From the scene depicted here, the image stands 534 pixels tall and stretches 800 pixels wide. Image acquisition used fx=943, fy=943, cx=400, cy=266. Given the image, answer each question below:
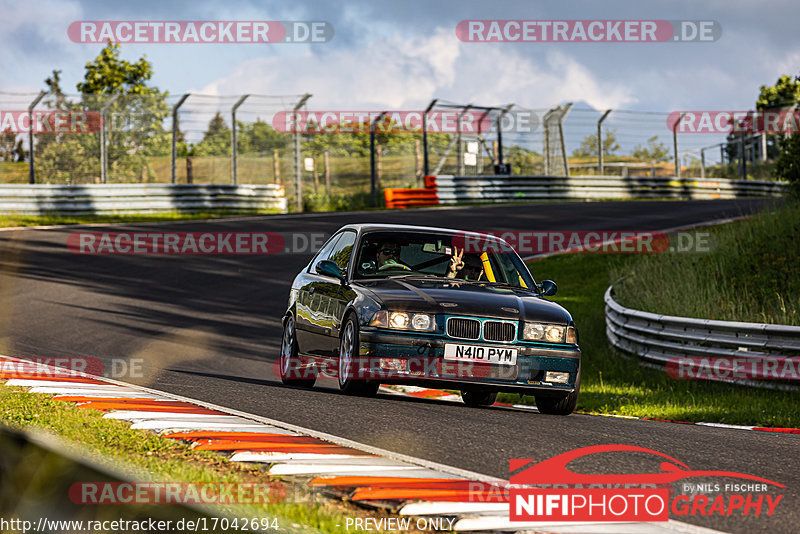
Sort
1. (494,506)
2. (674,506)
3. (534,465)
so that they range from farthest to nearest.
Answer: (534,465), (674,506), (494,506)

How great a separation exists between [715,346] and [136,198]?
20.4 m

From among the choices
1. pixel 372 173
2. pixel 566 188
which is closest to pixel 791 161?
pixel 566 188

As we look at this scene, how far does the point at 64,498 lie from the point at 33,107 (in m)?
28.2

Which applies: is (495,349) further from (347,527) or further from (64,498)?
(64,498)

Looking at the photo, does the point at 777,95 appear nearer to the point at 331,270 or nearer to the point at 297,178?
the point at 297,178

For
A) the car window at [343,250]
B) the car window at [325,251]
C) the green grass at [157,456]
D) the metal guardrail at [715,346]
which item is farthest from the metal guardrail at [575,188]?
the green grass at [157,456]

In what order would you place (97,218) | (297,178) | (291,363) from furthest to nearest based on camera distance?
(297,178) → (97,218) → (291,363)

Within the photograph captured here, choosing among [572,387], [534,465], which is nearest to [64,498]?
[534,465]

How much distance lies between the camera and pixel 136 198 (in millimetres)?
27562

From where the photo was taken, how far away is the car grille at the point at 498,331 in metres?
7.26

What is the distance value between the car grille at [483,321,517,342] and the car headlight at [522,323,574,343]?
0.38 ft

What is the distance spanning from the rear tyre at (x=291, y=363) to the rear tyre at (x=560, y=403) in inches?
90.4

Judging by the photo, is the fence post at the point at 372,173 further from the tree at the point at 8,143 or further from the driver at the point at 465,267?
the driver at the point at 465,267

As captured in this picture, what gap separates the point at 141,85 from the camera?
1875 inches
